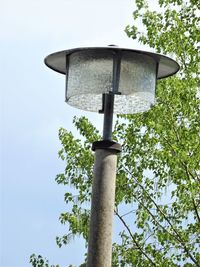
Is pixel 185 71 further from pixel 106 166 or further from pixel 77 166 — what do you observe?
pixel 106 166

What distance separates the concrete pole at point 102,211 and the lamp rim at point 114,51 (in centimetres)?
68

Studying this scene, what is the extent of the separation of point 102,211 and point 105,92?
821 mm

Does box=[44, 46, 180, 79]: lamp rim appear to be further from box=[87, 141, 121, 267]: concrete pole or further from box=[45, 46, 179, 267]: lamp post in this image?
box=[87, 141, 121, 267]: concrete pole

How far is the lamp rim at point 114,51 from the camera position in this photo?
194 inches

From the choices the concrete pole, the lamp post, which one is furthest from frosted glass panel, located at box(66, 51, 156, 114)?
the concrete pole

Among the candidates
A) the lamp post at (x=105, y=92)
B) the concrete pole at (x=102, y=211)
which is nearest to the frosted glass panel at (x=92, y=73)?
the lamp post at (x=105, y=92)

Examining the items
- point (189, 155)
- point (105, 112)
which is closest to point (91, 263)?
point (105, 112)

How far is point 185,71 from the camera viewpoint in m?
12.9

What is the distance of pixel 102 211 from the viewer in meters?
4.79

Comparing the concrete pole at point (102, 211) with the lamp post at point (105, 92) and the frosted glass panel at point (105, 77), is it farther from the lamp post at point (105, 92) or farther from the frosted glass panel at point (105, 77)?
the frosted glass panel at point (105, 77)

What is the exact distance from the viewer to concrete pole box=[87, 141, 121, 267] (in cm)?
473

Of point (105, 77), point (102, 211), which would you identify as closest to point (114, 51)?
point (105, 77)

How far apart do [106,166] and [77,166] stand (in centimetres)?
794

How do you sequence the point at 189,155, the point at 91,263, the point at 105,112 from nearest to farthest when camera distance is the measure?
the point at 91,263, the point at 105,112, the point at 189,155
